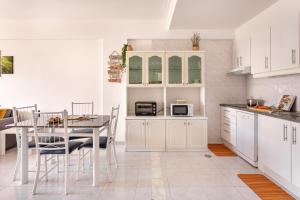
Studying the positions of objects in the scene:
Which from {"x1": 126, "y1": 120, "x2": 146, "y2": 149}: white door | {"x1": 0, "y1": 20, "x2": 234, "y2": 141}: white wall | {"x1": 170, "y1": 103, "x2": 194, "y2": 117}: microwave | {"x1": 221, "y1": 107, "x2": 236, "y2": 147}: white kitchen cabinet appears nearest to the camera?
{"x1": 221, "y1": 107, "x2": 236, "y2": 147}: white kitchen cabinet

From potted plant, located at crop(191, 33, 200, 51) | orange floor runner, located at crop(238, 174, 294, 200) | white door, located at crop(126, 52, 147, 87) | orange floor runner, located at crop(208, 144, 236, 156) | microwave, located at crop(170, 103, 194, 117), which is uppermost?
potted plant, located at crop(191, 33, 200, 51)

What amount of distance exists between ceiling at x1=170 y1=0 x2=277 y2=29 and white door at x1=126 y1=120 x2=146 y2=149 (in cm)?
206

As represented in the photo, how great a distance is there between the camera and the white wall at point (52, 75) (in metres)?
5.17

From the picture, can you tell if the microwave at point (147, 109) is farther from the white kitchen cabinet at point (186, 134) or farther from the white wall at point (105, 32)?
the white wall at point (105, 32)

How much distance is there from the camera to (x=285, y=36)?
10.4ft

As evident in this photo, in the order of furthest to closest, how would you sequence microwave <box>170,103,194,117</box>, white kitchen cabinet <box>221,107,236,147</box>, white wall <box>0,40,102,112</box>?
white wall <box>0,40,102,112</box>, microwave <box>170,103,194,117</box>, white kitchen cabinet <box>221,107,236,147</box>

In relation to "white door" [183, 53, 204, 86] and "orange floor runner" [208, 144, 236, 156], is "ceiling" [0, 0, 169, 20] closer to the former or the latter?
"white door" [183, 53, 204, 86]

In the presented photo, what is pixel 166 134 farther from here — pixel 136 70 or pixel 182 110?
pixel 136 70

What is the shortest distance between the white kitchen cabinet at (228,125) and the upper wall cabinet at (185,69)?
2.57 ft

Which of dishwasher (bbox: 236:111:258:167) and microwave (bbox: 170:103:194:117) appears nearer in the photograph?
dishwasher (bbox: 236:111:258:167)

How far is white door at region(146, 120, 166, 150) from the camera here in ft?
15.0

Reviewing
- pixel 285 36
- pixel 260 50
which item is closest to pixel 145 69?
pixel 260 50

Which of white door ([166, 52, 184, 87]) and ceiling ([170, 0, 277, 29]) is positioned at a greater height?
ceiling ([170, 0, 277, 29])

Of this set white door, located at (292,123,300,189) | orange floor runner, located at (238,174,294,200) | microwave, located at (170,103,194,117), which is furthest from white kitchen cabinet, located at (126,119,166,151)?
white door, located at (292,123,300,189)
